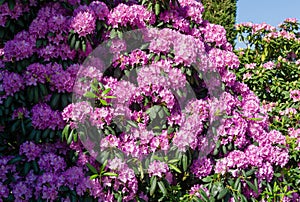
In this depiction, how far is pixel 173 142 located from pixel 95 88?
643 mm

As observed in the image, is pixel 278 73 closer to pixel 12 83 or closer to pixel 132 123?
pixel 132 123

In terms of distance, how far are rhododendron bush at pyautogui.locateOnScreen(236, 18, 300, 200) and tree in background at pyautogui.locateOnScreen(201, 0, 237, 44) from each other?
8.51 feet

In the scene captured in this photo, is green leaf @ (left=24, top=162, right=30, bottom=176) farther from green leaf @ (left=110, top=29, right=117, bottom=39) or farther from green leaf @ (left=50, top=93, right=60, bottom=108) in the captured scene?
green leaf @ (left=110, top=29, right=117, bottom=39)

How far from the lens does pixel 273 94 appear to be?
5414 mm

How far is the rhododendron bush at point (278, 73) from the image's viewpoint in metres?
4.63

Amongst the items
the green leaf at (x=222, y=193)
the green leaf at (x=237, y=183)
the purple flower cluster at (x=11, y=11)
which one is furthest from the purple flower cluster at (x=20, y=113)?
the green leaf at (x=237, y=183)

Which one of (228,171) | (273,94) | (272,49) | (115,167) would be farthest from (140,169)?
(272,49)

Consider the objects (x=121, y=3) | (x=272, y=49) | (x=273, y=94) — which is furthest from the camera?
(x=272, y=49)

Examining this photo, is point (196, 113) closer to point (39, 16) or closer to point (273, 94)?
point (39, 16)

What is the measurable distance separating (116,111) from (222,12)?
6505 mm

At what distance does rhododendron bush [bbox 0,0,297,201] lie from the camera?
278 centimetres

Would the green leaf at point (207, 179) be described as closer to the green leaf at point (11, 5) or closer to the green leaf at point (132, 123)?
the green leaf at point (132, 123)

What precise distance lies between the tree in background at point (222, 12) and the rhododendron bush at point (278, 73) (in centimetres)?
259

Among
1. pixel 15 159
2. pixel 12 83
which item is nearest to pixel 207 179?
pixel 15 159
